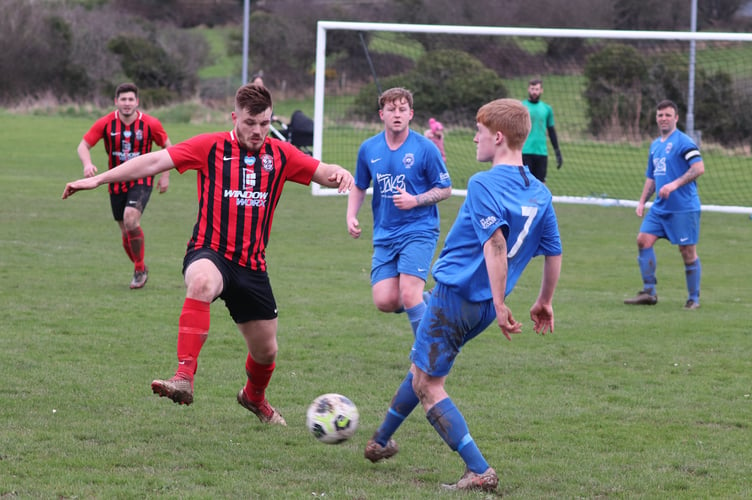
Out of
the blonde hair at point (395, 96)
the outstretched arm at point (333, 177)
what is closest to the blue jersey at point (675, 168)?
the blonde hair at point (395, 96)

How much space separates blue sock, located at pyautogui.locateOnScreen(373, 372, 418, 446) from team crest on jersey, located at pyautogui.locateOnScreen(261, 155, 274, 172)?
1.44 meters

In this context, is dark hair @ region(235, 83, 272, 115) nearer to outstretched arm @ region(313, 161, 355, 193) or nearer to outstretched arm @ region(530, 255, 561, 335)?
outstretched arm @ region(313, 161, 355, 193)

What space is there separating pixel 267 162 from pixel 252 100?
0.38m

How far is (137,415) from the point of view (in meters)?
6.44

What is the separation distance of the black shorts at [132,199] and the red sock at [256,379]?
5.25 meters

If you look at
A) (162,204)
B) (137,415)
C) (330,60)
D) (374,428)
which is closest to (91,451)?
(137,415)

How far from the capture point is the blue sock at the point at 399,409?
549 centimetres

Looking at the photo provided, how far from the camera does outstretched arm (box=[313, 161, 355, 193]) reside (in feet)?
20.1

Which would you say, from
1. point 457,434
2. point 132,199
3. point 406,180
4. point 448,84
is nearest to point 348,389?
point 406,180

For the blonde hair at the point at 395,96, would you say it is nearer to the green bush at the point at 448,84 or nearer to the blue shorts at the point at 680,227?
the blue shorts at the point at 680,227

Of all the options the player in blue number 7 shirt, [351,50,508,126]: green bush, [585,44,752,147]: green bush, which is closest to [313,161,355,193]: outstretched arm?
the player in blue number 7 shirt

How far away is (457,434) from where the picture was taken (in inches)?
203

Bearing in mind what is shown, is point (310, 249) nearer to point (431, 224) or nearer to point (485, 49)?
point (431, 224)

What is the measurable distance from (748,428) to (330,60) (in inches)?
957
